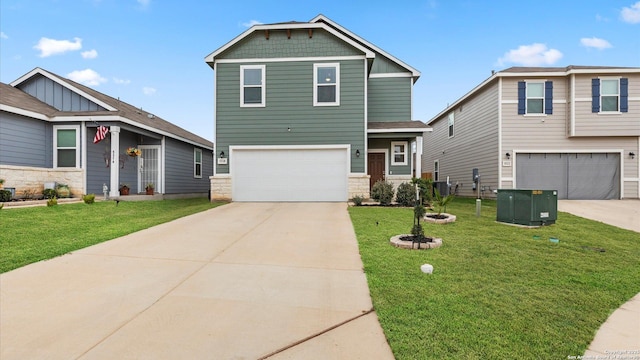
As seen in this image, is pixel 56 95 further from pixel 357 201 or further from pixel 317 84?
pixel 357 201

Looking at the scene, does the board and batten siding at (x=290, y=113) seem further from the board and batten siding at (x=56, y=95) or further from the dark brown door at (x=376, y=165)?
the board and batten siding at (x=56, y=95)

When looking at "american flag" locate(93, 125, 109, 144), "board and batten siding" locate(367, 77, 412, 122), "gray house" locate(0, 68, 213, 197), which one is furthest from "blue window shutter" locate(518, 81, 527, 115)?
"american flag" locate(93, 125, 109, 144)

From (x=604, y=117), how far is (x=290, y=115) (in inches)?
565

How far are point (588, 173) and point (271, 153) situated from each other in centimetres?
1487

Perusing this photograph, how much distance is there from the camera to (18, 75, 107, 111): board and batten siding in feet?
41.7

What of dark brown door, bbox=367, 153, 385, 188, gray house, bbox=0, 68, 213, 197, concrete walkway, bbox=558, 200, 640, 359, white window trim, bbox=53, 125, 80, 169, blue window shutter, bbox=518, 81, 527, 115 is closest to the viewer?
concrete walkway, bbox=558, 200, 640, 359

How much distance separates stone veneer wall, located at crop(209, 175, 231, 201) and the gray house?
394cm

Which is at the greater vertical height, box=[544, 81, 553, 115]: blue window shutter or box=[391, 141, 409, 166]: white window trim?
box=[544, 81, 553, 115]: blue window shutter

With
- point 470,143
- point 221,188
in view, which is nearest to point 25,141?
point 221,188

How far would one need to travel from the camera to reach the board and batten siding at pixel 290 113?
12469mm

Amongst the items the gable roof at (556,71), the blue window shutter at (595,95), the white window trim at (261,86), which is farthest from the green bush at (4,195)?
the blue window shutter at (595,95)

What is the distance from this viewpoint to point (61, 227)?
6.94 metres

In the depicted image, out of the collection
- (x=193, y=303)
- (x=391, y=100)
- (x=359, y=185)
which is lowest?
(x=193, y=303)

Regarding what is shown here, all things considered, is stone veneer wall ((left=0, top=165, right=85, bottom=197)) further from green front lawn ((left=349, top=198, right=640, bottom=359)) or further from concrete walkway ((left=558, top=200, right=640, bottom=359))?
concrete walkway ((left=558, top=200, right=640, bottom=359))
